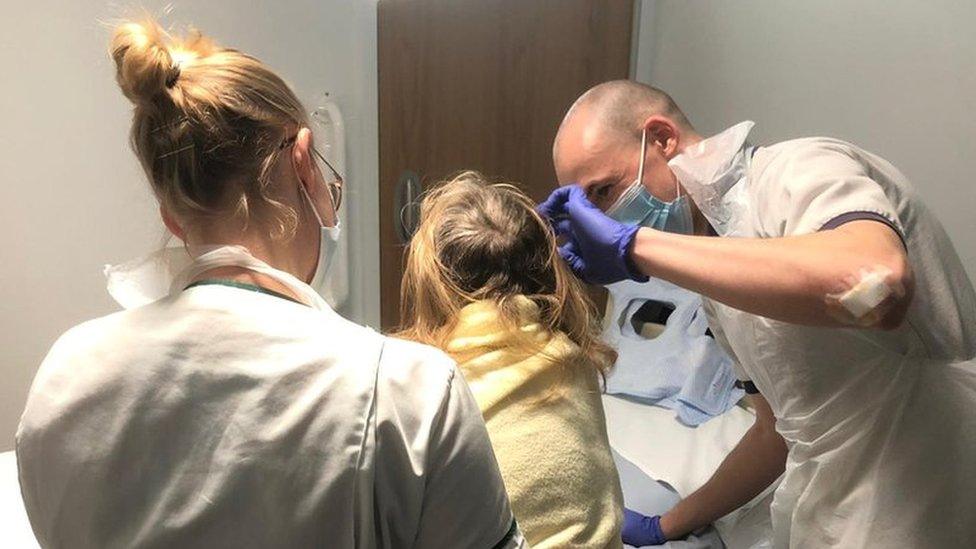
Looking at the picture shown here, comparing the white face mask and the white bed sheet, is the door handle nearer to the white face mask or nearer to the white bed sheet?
the white bed sheet

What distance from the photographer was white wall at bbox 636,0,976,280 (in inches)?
59.3

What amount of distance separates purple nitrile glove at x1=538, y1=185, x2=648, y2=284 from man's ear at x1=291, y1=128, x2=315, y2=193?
42 cm

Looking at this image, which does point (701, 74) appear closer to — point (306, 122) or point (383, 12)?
→ point (383, 12)

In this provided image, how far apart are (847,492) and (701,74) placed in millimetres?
1490

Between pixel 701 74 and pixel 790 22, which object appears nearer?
pixel 790 22

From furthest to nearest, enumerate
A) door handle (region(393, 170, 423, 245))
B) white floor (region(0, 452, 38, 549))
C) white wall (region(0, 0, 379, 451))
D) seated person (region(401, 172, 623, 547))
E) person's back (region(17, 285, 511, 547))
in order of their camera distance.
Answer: door handle (region(393, 170, 423, 245)), white wall (region(0, 0, 379, 451)), white floor (region(0, 452, 38, 549)), seated person (region(401, 172, 623, 547)), person's back (region(17, 285, 511, 547))

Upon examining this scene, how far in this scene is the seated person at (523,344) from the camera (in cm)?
86

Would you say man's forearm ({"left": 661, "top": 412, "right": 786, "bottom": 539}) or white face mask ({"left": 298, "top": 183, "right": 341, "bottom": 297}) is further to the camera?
man's forearm ({"left": 661, "top": 412, "right": 786, "bottom": 539})

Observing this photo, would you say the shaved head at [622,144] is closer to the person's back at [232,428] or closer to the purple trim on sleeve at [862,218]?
the purple trim on sleeve at [862,218]

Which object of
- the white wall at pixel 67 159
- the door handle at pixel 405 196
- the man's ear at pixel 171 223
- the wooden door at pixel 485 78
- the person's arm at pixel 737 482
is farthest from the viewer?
the door handle at pixel 405 196

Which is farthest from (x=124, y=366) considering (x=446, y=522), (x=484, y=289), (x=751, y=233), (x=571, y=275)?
(x=751, y=233)

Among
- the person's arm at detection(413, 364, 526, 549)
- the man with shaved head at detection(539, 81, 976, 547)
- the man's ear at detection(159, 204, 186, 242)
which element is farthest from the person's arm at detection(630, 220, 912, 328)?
the man's ear at detection(159, 204, 186, 242)

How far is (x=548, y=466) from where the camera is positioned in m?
0.85

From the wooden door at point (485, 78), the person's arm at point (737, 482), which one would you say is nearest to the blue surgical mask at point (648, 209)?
the person's arm at point (737, 482)
